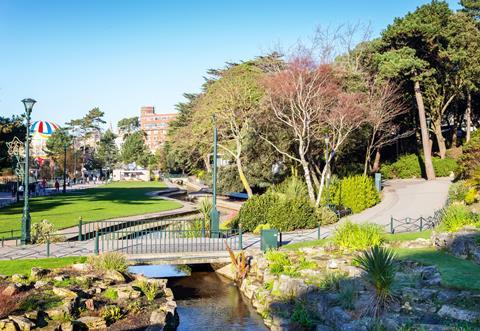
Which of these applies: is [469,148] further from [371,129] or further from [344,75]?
[344,75]

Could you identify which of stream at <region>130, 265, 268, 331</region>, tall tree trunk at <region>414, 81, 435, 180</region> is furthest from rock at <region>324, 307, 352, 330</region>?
tall tree trunk at <region>414, 81, 435, 180</region>

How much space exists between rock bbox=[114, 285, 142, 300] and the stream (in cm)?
147

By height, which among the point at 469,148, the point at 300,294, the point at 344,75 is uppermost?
the point at 344,75

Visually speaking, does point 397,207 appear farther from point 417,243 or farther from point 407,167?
point 407,167

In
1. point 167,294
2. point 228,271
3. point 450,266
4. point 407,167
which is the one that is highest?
point 407,167

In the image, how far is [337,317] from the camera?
11.2 metres

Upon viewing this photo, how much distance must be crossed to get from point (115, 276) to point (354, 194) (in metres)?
18.6

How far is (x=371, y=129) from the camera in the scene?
3794 cm

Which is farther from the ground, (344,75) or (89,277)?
(344,75)

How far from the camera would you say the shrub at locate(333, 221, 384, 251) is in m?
17.1

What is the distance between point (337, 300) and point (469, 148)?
25.4 meters

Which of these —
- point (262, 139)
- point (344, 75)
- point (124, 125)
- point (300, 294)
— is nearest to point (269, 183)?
point (262, 139)

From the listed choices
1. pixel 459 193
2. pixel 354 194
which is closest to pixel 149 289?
pixel 354 194

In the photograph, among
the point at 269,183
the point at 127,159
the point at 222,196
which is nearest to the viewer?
the point at 269,183
